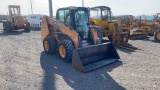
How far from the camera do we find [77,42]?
7332 mm

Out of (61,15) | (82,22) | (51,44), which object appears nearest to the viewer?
(82,22)

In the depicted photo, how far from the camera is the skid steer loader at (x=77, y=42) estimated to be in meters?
6.78

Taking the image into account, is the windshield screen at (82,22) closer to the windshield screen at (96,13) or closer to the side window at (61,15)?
the side window at (61,15)

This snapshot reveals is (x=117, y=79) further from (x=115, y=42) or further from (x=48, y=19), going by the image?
(x=115, y=42)

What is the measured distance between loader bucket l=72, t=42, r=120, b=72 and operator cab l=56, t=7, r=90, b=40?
1118 millimetres

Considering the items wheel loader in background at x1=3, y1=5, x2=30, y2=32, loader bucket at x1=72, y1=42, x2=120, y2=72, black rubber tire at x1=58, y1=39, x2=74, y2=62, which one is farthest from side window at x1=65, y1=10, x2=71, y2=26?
wheel loader in background at x1=3, y1=5, x2=30, y2=32

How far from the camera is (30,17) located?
26547 mm

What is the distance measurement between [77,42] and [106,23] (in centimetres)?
580

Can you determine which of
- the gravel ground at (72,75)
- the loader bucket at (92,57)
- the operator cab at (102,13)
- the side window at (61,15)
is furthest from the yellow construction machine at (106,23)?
the side window at (61,15)

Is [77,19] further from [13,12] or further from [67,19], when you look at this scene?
[13,12]

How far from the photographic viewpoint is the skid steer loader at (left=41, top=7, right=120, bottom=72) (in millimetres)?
6777

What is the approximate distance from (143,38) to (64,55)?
950 centimetres

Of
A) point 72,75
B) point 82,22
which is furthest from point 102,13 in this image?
point 72,75

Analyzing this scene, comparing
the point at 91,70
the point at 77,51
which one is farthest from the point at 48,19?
the point at 91,70
